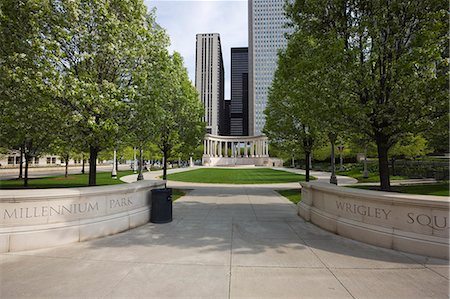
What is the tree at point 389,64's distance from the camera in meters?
7.53

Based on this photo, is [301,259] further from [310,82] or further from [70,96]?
[70,96]

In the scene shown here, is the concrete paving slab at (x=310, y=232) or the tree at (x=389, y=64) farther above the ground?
the tree at (x=389, y=64)

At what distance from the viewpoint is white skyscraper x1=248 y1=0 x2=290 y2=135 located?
6467 inches

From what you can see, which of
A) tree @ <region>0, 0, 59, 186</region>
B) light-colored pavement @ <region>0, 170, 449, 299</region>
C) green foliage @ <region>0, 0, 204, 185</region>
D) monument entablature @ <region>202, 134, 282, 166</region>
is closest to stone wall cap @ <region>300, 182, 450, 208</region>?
light-colored pavement @ <region>0, 170, 449, 299</region>

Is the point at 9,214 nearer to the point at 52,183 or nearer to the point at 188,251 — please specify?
the point at 188,251

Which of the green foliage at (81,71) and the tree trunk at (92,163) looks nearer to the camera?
the green foliage at (81,71)

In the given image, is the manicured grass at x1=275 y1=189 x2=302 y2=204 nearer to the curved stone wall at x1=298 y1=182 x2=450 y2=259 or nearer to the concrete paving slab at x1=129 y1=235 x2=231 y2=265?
the curved stone wall at x1=298 y1=182 x2=450 y2=259

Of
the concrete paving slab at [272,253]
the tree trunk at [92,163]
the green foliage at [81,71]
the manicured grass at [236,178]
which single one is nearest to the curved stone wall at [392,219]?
the concrete paving slab at [272,253]

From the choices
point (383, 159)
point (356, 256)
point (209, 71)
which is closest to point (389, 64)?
point (383, 159)

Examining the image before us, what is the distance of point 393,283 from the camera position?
168 inches

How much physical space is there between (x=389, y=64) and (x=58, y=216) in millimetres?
11487

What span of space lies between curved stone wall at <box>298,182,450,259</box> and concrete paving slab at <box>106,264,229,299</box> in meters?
4.14

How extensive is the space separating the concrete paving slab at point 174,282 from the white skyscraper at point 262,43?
16176cm

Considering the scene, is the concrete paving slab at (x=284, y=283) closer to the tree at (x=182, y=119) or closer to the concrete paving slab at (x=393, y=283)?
the concrete paving slab at (x=393, y=283)
